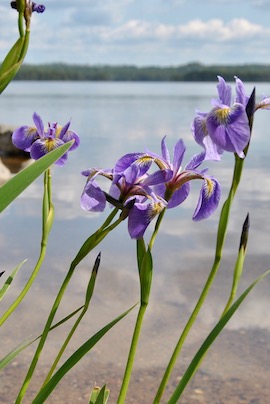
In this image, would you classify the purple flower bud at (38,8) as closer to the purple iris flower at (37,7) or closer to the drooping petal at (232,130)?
the purple iris flower at (37,7)

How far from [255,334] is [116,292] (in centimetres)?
83

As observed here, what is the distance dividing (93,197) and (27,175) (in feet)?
0.44

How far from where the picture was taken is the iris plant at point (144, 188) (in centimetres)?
114

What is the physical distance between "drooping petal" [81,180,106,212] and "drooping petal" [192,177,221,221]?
16cm

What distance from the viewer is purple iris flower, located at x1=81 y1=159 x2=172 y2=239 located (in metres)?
1.13

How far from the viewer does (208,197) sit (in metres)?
1.16

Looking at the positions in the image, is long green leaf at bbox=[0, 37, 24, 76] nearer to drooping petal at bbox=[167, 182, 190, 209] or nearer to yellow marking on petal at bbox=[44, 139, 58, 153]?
yellow marking on petal at bbox=[44, 139, 58, 153]

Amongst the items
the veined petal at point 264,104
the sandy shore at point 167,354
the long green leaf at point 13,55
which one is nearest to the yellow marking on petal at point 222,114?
the veined petal at point 264,104

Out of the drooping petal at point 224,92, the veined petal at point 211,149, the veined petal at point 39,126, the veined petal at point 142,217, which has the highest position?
the drooping petal at point 224,92

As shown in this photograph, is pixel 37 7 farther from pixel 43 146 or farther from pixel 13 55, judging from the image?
pixel 43 146

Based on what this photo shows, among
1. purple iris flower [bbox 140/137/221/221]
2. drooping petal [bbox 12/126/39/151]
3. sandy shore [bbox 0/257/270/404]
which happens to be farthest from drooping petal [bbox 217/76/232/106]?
sandy shore [bbox 0/257/270/404]

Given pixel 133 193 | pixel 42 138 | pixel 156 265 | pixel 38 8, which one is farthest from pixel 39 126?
pixel 156 265

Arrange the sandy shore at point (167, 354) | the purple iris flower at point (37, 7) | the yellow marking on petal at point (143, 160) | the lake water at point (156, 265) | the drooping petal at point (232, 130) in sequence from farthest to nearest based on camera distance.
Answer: the lake water at point (156, 265), the sandy shore at point (167, 354), the purple iris flower at point (37, 7), the yellow marking on petal at point (143, 160), the drooping petal at point (232, 130)

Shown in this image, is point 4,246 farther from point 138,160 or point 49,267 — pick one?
point 138,160
